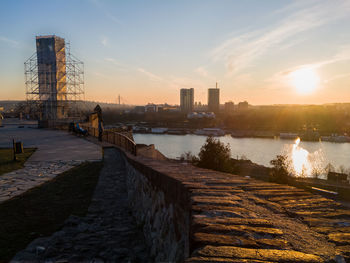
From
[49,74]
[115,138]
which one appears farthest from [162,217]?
[49,74]

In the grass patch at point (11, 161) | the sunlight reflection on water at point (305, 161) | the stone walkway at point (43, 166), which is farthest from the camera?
the sunlight reflection on water at point (305, 161)

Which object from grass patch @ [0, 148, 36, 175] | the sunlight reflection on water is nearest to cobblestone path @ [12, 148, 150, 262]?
grass patch @ [0, 148, 36, 175]

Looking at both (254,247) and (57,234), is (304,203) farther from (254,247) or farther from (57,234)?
(57,234)

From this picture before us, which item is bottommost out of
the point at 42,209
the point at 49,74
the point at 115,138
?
the point at 42,209

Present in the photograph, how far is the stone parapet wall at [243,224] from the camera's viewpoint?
5.34 feet

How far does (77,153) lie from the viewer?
1065cm

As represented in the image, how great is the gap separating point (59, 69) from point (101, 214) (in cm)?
5085

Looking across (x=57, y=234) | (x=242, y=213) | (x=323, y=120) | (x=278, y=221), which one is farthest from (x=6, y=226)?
(x=323, y=120)

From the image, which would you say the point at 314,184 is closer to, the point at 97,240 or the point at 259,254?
the point at 97,240

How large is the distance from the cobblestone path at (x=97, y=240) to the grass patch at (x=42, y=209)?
0.20 meters

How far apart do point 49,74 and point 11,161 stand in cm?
4458

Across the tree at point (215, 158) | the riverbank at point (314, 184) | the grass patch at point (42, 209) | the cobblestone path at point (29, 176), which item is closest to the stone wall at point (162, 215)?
the grass patch at point (42, 209)

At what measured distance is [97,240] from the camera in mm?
3955

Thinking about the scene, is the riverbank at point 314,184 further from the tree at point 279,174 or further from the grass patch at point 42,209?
the grass patch at point 42,209
